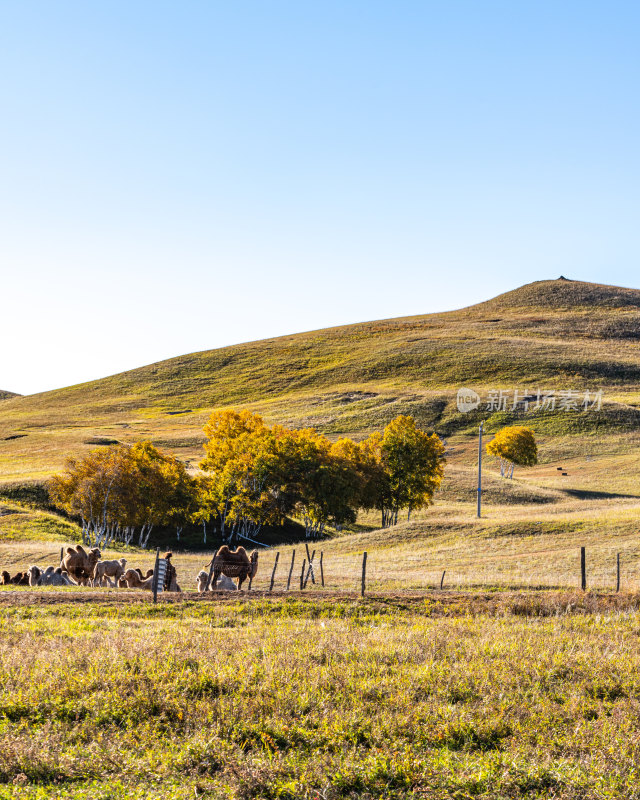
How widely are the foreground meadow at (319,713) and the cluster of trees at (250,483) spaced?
45.1 metres

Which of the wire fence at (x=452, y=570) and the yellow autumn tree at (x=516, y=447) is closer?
the wire fence at (x=452, y=570)

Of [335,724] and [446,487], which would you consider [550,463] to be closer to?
[446,487]

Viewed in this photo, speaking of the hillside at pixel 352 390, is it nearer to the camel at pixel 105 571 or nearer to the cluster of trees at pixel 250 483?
the cluster of trees at pixel 250 483

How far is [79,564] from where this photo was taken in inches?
1127

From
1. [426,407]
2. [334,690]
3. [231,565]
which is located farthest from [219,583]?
[426,407]

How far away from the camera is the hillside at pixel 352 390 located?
115m

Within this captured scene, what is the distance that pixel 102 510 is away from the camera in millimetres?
57312

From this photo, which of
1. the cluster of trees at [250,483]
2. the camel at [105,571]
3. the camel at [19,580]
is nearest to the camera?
the camel at [105,571]

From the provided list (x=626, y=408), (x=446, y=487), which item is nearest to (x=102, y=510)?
(x=446, y=487)

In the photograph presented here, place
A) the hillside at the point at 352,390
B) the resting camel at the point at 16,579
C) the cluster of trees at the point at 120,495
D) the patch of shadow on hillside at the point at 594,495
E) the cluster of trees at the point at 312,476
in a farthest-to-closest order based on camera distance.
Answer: the hillside at the point at 352,390, the patch of shadow on hillside at the point at 594,495, the cluster of trees at the point at 312,476, the cluster of trees at the point at 120,495, the resting camel at the point at 16,579

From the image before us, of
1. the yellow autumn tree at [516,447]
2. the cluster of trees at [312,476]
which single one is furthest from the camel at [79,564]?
the yellow autumn tree at [516,447]

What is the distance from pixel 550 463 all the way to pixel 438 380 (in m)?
52.6

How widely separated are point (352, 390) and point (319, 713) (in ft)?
452

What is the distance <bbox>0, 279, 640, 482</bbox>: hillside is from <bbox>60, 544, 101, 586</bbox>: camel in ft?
163
